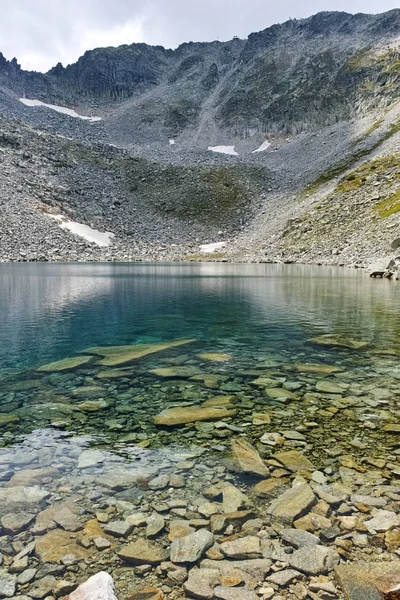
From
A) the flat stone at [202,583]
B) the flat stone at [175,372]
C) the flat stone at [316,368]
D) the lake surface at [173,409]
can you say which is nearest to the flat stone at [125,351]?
the lake surface at [173,409]

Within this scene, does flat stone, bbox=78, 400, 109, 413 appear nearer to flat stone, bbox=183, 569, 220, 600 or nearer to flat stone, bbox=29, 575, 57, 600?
flat stone, bbox=29, 575, 57, 600

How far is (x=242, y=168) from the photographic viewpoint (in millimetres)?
138000

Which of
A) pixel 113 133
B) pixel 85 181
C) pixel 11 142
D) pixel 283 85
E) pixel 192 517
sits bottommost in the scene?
pixel 192 517

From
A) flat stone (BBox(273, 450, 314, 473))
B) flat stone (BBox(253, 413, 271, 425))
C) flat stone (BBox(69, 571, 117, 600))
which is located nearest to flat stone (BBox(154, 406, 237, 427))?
flat stone (BBox(253, 413, 271, 425))

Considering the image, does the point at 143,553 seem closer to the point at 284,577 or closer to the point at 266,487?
the point at 284,577

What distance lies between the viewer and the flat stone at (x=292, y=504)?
5.80m

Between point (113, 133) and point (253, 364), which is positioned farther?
point (113, 133)

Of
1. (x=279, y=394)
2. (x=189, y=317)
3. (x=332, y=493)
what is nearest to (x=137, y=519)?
(x=332, y=493)

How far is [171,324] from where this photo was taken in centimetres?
2258

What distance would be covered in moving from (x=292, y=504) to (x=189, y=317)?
19.0 metres

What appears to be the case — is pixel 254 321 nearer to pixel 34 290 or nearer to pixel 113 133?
pixel 34 290

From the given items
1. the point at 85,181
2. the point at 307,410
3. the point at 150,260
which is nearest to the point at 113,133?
the point at 85,181

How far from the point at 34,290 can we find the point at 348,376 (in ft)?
101

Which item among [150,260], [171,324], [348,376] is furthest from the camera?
[150,260]
